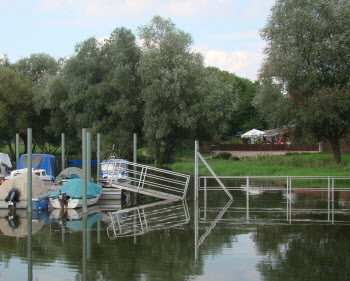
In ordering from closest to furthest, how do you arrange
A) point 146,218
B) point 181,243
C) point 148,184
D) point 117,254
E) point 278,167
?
point 117,254 → point 181,243 → point 146,218 → point 148,184 → point 278,167

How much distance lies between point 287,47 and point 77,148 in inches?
959

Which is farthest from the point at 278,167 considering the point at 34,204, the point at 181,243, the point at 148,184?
the point at 181,243

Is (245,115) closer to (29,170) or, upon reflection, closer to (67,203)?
(67,203)

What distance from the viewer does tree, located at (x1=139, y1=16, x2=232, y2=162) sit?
38094 mm

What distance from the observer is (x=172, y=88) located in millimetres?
37719

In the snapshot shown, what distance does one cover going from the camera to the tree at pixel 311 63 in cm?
3225

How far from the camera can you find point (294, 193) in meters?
26.5

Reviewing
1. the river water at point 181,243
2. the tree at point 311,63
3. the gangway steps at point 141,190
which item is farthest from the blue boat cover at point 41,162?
the tree at point 311,63

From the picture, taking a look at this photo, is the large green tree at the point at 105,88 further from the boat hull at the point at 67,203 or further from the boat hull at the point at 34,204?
the boat hull at the point at 34,204

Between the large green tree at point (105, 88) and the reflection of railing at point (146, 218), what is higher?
the large green tree at point (105, 88)

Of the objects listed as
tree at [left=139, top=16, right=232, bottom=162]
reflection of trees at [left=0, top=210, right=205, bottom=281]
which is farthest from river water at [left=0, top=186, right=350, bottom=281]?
tree at [left=139, top=16, right=232, bottom=162]

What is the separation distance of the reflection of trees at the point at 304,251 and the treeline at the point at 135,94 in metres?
23.5

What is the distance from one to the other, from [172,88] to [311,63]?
1081cm

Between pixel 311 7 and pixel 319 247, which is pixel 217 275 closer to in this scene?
pixel 319 247
